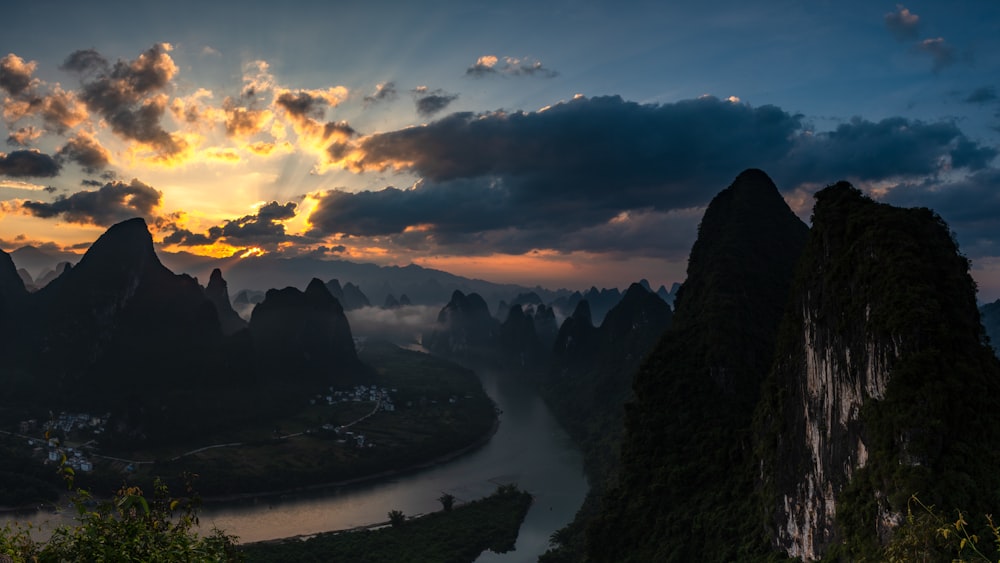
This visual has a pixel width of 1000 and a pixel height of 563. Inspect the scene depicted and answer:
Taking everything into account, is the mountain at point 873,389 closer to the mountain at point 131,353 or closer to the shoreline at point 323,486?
the shoreline at point 323,486

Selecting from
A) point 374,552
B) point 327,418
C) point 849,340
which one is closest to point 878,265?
point 849,340

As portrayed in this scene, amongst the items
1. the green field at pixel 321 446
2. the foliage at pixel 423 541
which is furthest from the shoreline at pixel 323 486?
the foliage at pixel 423 541

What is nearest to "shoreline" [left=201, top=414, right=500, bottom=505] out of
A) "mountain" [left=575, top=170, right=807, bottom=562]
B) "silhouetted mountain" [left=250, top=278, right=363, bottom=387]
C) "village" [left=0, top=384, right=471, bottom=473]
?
"village" [left=0, top=384, right=471, bottom=473]

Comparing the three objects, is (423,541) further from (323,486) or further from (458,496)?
(323,486)

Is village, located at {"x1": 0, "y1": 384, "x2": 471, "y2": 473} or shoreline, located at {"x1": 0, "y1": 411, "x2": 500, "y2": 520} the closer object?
shoreline, located at {"x1": 0, "y1": 411, "x2": 500, "y2": 520}

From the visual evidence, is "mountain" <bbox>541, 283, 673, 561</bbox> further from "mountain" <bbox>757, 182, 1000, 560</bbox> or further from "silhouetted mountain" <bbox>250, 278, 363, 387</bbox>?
"silhouetted mountain" <bbox>250, 278, 363, 387</bbox>

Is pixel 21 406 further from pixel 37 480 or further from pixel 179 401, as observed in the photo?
pixel 37 480

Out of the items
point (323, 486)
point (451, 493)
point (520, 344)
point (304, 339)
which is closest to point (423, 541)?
point (451, 493)
